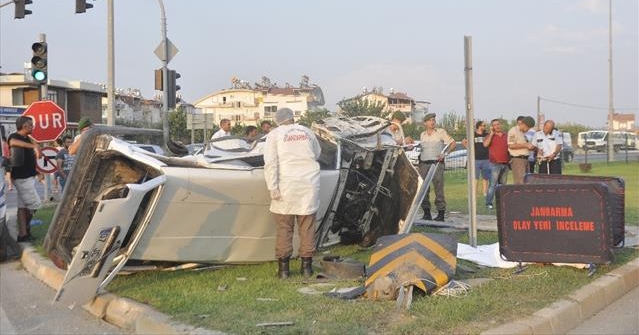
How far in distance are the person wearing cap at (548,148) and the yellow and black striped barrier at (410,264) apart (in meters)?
6.06

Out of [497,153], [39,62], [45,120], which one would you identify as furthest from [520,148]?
[39,62]

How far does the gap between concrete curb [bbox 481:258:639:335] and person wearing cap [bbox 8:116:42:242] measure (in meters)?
6.75

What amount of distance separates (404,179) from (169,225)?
3270mm

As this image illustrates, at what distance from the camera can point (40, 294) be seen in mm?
6391

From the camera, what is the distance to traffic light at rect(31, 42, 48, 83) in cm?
1297

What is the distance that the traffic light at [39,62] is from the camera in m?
13.0

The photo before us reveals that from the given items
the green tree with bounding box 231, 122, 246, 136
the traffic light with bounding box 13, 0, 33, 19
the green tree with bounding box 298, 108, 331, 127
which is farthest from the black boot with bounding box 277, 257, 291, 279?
the traffic light with bounding box 13, 0, 33, 19

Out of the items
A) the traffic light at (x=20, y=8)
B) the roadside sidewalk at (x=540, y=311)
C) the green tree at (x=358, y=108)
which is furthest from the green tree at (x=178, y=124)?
the roadside sidewalk at (x=540, y=311)

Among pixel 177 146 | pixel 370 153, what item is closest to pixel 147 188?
pixel 177 146

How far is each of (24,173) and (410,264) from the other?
5856mm

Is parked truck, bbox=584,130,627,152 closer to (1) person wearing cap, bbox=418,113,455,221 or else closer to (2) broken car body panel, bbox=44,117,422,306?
(1) person wearing cap, bbox=418,113,455,221

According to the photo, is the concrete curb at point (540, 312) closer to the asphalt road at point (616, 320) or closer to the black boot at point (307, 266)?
the asphalt road at point (616, 320)

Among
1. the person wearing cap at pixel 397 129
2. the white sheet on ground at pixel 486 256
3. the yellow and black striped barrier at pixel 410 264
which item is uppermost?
the person wearing cap at pixel 397 129

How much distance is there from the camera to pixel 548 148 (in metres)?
11.2
